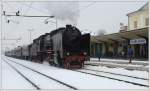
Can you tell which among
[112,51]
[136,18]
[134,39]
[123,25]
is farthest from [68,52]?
[123,25]

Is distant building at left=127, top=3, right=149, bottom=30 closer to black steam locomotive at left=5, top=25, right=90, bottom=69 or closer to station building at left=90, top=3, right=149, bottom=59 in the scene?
station building at left=90, top=3, right=149, bottom=59

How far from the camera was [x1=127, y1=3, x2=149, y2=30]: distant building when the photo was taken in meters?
51.2

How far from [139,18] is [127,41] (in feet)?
44.8

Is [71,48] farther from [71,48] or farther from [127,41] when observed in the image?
[127,41]

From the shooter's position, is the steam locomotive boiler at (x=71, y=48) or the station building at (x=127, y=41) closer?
the steam locomotive boiler at (x=71, y=48)

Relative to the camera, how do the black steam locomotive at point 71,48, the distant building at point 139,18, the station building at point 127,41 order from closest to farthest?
the black steam locomotive at point 71,48, the station building at point 127,41, the distant building at point 139,18

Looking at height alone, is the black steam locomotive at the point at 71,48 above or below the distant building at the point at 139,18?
below

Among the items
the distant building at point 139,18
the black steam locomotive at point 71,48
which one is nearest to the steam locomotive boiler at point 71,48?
the black steam locomotive at point 71,48

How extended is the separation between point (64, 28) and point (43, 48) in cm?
741

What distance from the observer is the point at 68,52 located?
22781 millimetres

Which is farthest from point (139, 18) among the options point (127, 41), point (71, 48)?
point (71, 48)

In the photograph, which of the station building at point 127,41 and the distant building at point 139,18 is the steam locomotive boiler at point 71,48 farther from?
the distant building at point 139,18

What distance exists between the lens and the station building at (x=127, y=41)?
35219 millimetres

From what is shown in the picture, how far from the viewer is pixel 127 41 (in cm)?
4044
